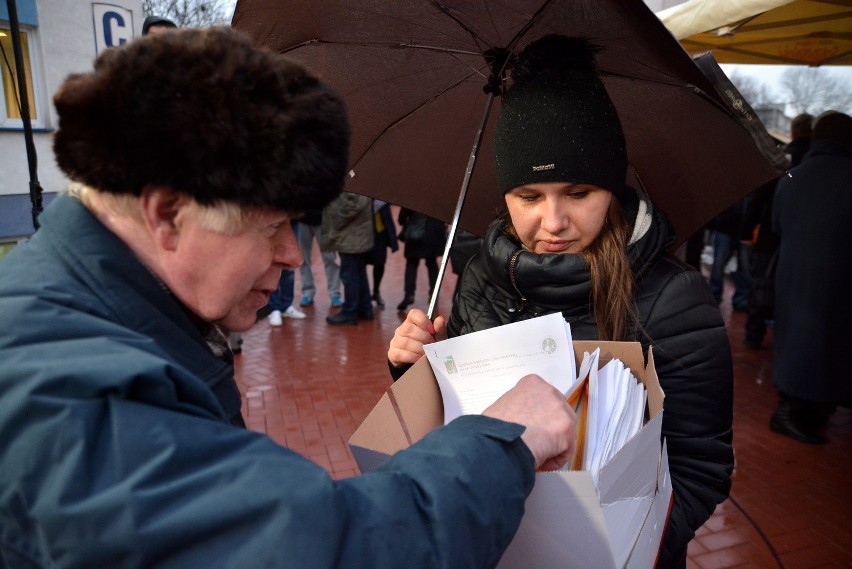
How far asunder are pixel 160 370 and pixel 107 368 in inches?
2.3

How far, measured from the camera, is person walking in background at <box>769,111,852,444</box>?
409 centimetres

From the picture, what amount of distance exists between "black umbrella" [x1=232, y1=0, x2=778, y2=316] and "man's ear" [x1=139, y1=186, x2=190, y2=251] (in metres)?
1.10

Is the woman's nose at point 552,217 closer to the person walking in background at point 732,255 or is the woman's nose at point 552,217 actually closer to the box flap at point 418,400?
the box flap at point 418,400

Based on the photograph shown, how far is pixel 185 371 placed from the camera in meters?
0.82

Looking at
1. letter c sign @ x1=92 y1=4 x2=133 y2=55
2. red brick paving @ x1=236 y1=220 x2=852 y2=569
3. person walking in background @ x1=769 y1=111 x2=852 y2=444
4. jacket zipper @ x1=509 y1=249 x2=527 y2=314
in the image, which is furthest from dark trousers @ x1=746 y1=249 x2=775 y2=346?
letter c sign @ x1=92 y1=4 x2=133 y2=55

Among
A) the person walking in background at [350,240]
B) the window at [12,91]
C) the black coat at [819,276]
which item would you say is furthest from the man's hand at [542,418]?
the window at [12,91]

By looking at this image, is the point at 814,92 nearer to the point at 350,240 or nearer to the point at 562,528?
the point at 350,240

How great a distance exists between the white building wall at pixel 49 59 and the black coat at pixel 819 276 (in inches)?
326

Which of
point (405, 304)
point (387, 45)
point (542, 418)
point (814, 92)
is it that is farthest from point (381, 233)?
point (814, 92)

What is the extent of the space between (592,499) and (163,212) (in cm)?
77

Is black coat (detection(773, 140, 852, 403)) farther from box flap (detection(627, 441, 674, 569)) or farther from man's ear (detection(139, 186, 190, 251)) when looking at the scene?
man's ear (detection(139, 186, 190, 251))

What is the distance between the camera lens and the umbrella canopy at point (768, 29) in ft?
10.2

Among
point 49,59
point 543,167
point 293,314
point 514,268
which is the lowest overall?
point 293,314

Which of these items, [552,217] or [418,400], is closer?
[418,400]
